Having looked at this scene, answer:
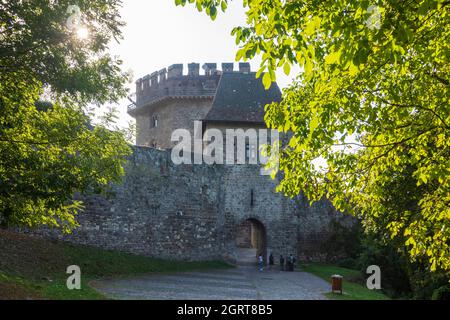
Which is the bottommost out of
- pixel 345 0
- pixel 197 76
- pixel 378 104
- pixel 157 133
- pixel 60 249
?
pixel 60 249

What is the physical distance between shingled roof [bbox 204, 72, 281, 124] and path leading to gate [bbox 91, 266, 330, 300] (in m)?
10.9

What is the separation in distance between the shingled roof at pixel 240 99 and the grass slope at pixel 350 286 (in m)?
9.80

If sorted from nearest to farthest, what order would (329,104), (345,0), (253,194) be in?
(345,0)
(329,104)
(253,194)

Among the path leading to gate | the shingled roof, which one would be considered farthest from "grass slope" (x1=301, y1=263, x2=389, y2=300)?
the shingled roof

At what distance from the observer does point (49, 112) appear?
10.3 meters

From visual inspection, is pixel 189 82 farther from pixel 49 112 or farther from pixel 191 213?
pixel 49 112

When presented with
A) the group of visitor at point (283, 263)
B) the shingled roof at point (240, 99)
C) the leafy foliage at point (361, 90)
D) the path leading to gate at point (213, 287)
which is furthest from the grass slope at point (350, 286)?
the shingled roof at point (240, 99)

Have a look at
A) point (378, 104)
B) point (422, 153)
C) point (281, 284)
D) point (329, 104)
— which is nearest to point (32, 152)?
point (329, 104)

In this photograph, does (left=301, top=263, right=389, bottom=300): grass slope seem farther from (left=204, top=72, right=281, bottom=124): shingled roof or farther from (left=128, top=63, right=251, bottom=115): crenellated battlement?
(left=128, top=63, right=251, bottom=115): crenellated battlement

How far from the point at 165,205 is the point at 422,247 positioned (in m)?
17.3

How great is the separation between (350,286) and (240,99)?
15.9 metres

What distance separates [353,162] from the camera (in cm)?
883

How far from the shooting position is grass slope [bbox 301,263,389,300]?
16516 millimetres

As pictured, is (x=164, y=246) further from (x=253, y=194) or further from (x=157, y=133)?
(x=157, y=133)
